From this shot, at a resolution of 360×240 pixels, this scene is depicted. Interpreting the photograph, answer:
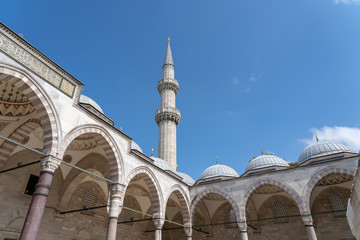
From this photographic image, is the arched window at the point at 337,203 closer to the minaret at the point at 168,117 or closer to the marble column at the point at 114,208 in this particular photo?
the minaret at the point at 168,117

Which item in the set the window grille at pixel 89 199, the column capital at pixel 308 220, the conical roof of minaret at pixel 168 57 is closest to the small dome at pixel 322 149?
the column capital at pixel 308 220

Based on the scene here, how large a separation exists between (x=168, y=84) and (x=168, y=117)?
12.4 feet

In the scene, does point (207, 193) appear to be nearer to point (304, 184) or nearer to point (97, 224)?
point (304, 184)

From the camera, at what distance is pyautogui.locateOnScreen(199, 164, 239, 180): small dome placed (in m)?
16.6

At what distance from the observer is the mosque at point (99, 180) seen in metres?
6.69

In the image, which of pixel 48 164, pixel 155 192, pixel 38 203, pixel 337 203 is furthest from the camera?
pixel 337 203

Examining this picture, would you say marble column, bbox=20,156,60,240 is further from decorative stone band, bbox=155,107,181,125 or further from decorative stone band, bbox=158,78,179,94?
decorative stone band, bbox=158,78,179,94

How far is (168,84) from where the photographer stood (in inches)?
922

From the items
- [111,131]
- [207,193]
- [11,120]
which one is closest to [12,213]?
[11,120]

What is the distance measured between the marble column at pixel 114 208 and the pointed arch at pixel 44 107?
9.29ft

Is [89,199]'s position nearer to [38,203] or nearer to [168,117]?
[38,203]

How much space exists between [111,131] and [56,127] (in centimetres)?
240

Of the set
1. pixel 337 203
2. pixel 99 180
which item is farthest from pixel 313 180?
pixel 99 180

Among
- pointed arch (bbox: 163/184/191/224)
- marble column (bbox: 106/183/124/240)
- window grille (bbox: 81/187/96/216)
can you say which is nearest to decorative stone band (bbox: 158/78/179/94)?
pointed arch (bbox: 163/184/191/224)
